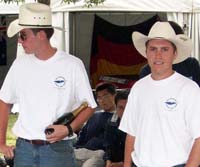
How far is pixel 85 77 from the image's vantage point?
135 inches

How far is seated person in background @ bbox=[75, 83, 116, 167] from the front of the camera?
527 cm

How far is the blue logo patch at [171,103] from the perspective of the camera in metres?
3.00

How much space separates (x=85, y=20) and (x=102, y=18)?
39 centimetres

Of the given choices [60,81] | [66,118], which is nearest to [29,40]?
[60,81]

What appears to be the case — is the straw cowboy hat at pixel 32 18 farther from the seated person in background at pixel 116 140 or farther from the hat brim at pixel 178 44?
the seated person in background at pixel 116 140

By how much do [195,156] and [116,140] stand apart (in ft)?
6.91

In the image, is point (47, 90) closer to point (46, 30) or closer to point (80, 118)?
point (80, 118)

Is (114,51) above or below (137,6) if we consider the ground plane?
below

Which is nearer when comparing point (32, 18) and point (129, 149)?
point (129, 149)

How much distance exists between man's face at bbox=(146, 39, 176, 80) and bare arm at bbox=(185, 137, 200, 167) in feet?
1.30

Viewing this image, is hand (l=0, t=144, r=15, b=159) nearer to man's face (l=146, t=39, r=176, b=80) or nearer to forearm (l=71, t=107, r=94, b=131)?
forearm (l=71, t=107, r=94, b=131)

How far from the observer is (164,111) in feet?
9.91

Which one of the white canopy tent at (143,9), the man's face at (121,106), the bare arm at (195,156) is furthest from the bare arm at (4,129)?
the white canopy tent at (143,9)

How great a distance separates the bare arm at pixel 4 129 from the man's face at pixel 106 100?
198 centimetres
